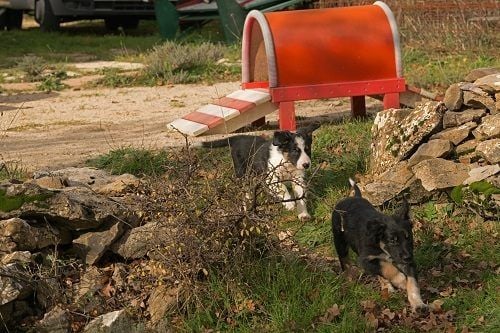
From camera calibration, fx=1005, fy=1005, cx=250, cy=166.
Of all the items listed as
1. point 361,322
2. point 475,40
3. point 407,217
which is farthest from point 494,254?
point 475,40

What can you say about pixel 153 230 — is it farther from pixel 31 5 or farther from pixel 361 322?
pixel 31 5

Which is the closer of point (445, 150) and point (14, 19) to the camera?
point (445, 150)

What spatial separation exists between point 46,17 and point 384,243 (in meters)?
17.7

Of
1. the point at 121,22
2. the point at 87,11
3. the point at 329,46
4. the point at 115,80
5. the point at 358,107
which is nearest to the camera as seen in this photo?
the point at 329,46

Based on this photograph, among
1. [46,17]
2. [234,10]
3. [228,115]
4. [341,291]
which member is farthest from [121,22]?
[341,291]

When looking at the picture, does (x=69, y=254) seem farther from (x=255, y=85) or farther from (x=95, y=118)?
(x=95, y=118)

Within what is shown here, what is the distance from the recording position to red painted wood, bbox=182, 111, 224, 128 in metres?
9.91

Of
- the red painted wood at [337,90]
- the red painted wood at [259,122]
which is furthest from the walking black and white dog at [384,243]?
the red painted wood at [259,122]

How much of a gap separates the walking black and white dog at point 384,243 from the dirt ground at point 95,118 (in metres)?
3.80

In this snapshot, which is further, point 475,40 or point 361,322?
point 475,40

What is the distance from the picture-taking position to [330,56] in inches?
410

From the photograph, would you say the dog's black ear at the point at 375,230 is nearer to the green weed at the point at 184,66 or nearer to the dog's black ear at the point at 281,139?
the dog's black ear at the point at 281,139

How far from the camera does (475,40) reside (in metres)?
14.6

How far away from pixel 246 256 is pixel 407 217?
107 cm
